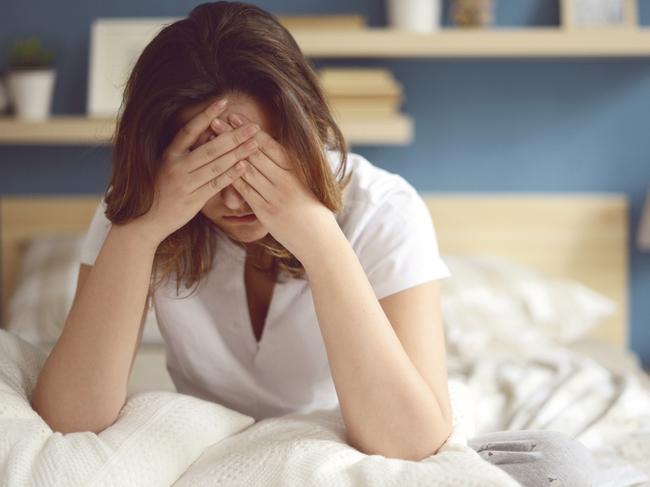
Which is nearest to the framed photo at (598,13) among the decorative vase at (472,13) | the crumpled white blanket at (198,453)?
the decorative vase at (472,13)

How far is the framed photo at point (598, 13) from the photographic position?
303cm

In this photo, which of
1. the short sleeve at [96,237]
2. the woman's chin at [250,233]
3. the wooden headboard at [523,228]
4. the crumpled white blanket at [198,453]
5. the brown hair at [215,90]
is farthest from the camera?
the wooden headboard at [523,228]

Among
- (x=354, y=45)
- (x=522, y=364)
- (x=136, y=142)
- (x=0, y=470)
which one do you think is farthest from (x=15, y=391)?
(x=354, y=45)

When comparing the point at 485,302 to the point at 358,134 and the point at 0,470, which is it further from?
the point at 0,470

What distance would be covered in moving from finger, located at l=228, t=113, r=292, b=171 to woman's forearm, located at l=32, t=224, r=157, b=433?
0.68 feet

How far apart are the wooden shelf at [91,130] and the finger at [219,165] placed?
5.10 feet

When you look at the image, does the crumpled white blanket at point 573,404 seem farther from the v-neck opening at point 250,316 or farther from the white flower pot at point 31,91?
the white flower pot at point 31,91

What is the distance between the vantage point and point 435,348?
4.45ft

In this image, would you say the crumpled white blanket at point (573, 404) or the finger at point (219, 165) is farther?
the crumpled white blanket at point (573, 404)

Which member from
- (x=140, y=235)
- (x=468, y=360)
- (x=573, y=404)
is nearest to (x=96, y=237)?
(x=140, y=235)

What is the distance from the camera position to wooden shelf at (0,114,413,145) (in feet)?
9.35

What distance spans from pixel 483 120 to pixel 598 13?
0.47 m

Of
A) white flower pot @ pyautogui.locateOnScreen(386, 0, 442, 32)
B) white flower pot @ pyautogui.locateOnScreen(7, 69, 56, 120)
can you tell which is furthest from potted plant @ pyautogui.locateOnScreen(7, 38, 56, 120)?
white flower pot @ pyautogui.locateOnScreen(386, 0, 442, 32)

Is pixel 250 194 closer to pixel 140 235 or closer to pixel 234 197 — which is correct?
pixel 234 197
